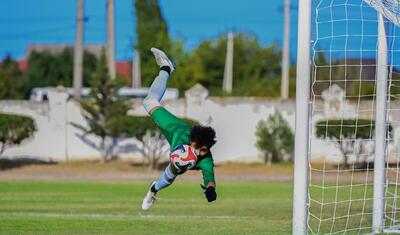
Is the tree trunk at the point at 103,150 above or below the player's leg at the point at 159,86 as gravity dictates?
below

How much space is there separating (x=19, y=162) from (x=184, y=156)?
28.8 metres

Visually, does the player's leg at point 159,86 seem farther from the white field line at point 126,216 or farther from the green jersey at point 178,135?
the white field line at point 126,216

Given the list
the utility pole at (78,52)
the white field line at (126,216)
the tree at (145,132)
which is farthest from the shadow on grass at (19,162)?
the white field line at (126,216)

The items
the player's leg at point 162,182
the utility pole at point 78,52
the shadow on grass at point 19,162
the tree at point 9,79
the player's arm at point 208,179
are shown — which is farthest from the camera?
the tree at point 9,79

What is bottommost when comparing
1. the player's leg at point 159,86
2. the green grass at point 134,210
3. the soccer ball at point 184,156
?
the green grass at point 134,210

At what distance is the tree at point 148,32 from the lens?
3044 inches

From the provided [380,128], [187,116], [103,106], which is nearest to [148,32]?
[187,116]

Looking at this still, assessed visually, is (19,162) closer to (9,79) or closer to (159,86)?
(159,86)

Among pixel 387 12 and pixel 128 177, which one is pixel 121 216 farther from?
pixel 128 177

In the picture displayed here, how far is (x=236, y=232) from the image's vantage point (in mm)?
15367

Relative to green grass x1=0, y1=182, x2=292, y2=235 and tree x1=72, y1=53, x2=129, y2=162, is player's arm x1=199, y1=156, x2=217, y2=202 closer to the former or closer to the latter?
green grass x1=0, y1=182, x2=292, y2=235

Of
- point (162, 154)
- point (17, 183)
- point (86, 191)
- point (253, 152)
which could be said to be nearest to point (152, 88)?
point (86, 191)

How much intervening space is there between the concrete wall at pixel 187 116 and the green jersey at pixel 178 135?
2772 cm

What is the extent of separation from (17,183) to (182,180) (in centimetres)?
584
